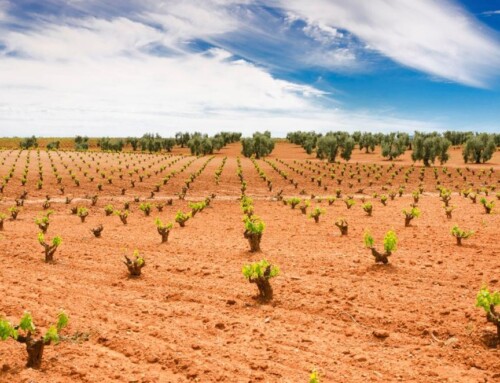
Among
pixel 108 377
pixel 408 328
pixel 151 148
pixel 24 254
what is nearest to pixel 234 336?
pixel 108 377

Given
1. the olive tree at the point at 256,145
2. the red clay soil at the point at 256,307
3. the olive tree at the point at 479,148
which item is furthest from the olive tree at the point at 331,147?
the red clay soil at the point at 256,307

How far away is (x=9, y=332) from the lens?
6.64 meters

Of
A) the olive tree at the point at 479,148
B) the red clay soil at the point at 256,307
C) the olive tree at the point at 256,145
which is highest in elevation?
the olive tree at the point at 479,148

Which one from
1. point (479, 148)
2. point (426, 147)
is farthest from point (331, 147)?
point (479, 148)

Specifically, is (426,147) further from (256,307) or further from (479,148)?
(256,307)

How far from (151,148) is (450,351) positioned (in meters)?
124

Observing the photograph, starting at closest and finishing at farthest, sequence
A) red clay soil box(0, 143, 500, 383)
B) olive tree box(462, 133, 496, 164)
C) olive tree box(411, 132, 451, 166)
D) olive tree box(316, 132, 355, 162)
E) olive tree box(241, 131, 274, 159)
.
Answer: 1. red clay soil box(0, 143, 500, 383)
2. olive tree box(411, 132, 451, 166)
3. olive tree box(462, 133, 496, 164)
4. olive tree box(316, 132, 355, 162)
5. olive tree box(241, 131, 274, 159)

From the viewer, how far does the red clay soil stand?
7.10 metres

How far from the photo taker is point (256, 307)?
9.78 m

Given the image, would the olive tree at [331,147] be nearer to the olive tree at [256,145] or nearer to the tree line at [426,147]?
the tree line at [426,147]

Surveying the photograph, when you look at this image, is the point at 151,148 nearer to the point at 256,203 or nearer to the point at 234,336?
the point at 256,203

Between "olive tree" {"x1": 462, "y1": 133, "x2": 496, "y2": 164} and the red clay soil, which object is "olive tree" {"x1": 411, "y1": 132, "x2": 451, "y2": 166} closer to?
"olive tree" {"x1": 462, "y1": 133, "x2": 496, "y2": 164}

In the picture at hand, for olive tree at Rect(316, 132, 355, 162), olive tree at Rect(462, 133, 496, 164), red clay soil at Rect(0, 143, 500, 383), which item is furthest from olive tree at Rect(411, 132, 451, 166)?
red clay soil at Rect(0, 143, 500, 383)

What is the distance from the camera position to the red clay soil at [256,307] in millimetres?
7102
